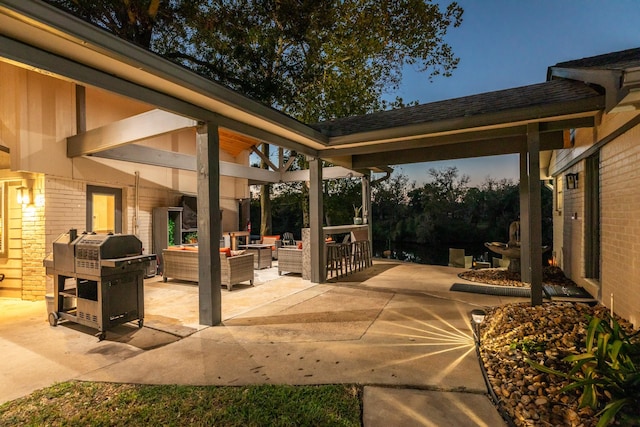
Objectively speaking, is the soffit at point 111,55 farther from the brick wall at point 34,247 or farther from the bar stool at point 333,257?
the brick wall at point 34,247

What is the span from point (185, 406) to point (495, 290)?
5.31 meters

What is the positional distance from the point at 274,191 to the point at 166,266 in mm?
13125

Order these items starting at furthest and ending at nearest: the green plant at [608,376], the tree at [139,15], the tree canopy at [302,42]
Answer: the tree canopy at [302,42] < the tree at [139,15] < the green plant at [608,376]

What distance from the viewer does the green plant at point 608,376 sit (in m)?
1.96

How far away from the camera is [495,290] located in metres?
5.71

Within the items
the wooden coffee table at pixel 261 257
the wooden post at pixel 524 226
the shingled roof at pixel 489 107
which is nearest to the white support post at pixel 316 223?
the shingled roof at pixel 489 107

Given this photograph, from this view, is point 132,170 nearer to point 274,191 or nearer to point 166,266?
point 166,266

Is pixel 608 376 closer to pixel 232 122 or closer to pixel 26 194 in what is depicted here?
pixel 232 122

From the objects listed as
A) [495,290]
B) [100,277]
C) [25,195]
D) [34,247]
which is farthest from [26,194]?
[495,290]

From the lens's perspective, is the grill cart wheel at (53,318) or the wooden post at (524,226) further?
the wooden post at (524,226)

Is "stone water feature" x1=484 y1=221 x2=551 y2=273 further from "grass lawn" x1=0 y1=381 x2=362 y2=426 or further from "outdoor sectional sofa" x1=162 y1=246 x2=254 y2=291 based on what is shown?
"grass lawn" x1=0 y1=381 x2=362 y2=426

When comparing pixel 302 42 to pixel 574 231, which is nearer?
pixel 574 231

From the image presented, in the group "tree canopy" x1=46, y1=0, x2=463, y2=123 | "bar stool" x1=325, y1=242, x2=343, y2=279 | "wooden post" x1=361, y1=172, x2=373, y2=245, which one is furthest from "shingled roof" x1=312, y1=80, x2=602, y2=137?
"tree canopy" x1=46, y1=0, x2=463, y2=123

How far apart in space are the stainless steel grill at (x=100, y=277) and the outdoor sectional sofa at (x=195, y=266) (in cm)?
196
